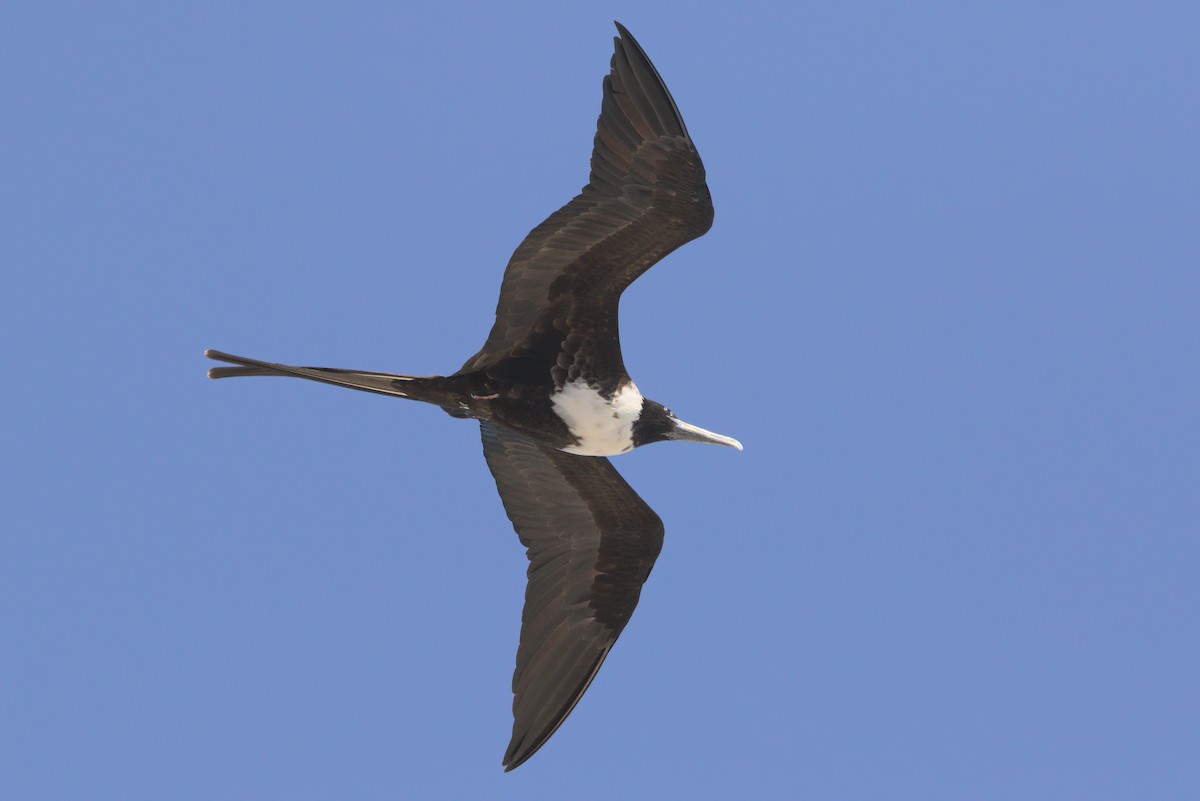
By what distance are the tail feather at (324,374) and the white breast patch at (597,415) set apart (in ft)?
2.39

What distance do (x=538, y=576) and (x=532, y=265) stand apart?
5.53ft

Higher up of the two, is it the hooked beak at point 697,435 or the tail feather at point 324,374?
the hooked beak at point 697,435

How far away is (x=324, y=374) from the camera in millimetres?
6699

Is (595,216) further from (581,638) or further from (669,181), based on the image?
(581,638)

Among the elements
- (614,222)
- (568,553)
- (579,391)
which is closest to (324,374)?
(579,391)

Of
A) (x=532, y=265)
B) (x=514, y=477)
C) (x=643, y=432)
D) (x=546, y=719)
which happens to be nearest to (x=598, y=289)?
(x=532, y=265)

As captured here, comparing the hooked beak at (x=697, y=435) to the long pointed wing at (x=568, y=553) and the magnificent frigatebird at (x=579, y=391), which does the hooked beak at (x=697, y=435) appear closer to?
the magnificent frigatebird at (x=579, y=391)

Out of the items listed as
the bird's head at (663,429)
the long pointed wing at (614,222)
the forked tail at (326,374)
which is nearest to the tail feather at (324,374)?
the forked tail at (326,374)

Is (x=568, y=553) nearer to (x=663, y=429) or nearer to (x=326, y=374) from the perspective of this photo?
(x=663, y=429)

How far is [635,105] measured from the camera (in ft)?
21.4

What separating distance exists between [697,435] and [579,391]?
2.46 feet

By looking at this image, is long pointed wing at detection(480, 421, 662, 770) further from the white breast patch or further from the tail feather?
the tail feather

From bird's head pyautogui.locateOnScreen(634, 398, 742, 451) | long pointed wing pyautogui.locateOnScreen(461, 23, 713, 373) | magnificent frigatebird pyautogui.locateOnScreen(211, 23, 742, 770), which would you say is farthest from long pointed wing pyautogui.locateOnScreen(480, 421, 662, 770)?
long pointed wing pyautogui.locateOnScreen(461, 23, 713, 373)

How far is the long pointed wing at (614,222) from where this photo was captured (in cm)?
653
